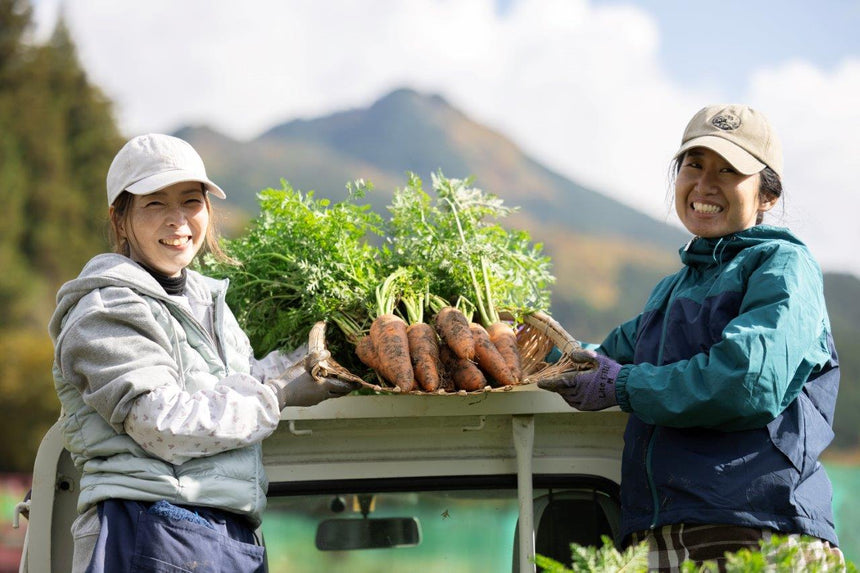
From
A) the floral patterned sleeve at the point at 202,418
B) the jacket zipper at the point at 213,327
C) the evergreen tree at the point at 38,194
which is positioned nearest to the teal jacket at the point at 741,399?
the floral patterned sleeve at the point at 202,418

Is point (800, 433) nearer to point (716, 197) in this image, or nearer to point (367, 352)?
point (716, 197)

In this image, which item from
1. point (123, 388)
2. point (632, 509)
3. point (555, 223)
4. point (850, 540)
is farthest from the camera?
point (555, 223)

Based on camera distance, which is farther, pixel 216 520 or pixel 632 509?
pixel 632 509

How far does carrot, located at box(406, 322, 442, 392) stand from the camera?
318 centimetres

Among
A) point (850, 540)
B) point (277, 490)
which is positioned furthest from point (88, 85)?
point (277, 490)

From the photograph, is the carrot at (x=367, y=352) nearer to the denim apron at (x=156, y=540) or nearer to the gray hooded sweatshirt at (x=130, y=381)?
the gray hooded sweatshirt at (x=130, y=381)

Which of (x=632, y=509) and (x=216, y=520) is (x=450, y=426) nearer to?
(x=632, y=509)

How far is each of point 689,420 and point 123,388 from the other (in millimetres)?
1499

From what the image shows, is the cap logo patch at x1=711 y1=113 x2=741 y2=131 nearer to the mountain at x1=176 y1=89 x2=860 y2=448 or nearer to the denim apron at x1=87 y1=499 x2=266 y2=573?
the denim apron at x1=87 y1=499 x2=266 y2=573

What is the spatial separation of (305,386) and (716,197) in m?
1.35

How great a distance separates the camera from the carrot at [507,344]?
10.9 feet

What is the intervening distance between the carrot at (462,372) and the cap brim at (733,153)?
96 cm

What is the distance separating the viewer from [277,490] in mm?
3252

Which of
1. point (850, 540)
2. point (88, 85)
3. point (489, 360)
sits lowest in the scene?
point (850, 540)
